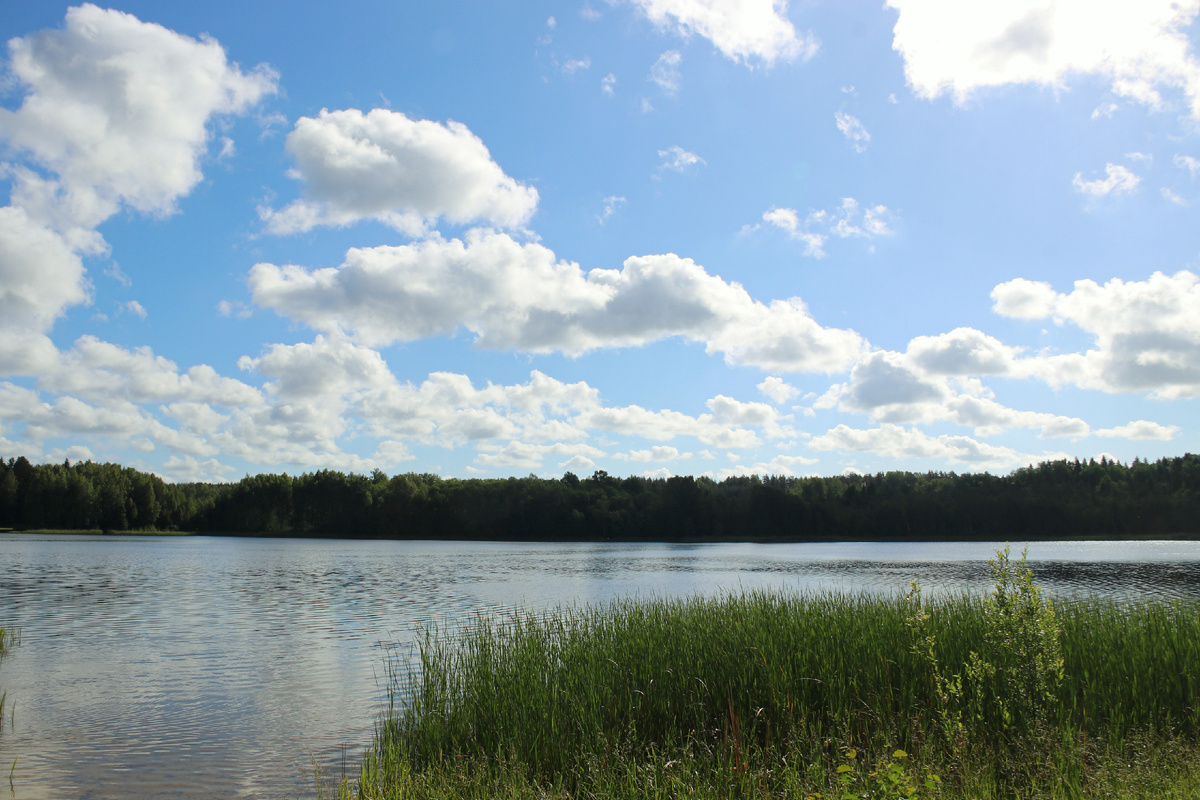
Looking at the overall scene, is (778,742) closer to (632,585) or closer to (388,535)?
(632,585)

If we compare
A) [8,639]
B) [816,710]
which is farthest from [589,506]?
[816,710]

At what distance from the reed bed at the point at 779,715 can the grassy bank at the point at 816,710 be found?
0.12ft

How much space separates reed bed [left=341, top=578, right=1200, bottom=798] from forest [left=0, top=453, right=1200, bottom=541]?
112 m

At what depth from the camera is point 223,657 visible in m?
19.0

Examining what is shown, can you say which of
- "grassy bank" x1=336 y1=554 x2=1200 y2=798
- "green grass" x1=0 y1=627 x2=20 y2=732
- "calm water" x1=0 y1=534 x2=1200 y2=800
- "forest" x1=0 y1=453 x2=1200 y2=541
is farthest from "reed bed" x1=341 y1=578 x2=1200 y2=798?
"forest" x1=0 y1=453 x2=1200 y2=541

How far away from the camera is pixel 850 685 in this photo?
10.7 m

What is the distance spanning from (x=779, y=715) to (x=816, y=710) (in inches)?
26.2

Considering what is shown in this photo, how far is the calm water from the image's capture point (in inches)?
434

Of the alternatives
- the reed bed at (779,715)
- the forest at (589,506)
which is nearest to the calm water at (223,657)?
the reed bed at (779,715)

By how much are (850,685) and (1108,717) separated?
131 inches

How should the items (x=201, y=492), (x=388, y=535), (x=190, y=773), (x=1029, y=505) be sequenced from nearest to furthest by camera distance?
(x=190, y=773), (x=1029, y=505), (x=388, y=535), (x=201, y=492)

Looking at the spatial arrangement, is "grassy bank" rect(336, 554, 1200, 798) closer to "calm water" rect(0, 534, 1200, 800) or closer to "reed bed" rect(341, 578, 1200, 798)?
"reed bed" rect(341, 578, 1200, 798)

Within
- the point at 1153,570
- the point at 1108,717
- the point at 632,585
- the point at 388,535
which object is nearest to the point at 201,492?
the point at 388,535

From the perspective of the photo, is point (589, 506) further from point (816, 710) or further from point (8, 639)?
point (816, 710)
